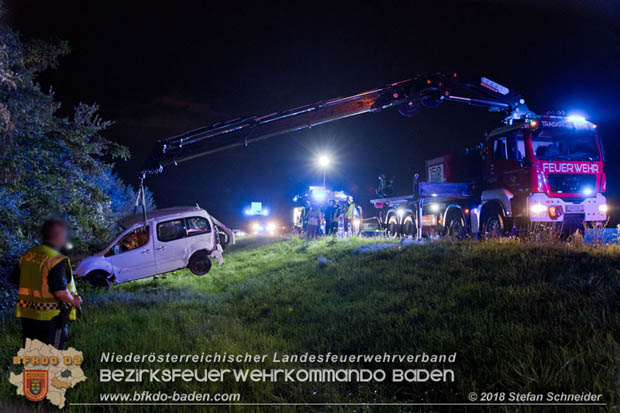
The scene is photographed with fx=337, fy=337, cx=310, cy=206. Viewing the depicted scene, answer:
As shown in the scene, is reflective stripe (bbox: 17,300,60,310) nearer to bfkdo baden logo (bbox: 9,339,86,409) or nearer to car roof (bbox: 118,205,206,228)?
bfkdo baden logo (bbox: 9,339,86,409)

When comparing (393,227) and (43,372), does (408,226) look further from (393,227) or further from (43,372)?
(43,372)

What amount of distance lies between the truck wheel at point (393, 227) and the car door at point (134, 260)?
33.2 feet

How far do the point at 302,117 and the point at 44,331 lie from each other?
21.5 ft

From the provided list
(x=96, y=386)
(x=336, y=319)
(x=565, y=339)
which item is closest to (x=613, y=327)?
(x=565, y=339)

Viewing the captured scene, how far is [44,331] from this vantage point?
10.8ft

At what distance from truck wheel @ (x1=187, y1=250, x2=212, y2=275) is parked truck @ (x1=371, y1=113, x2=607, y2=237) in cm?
671

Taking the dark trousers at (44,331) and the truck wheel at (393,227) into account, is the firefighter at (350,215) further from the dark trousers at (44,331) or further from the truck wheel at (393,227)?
the dark trousers at (44,331)

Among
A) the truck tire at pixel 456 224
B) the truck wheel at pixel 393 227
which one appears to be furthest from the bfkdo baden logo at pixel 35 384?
the truck wheel at pixel 393 227

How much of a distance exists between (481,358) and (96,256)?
8.06 metres

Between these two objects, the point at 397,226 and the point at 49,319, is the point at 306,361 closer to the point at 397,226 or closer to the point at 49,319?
the point at 49,319

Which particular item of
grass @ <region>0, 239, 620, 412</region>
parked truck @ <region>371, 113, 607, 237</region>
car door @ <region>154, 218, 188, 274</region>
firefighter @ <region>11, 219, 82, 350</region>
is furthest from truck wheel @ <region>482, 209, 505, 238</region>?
firefighter @ <region>11, 219, 82, 350</region>

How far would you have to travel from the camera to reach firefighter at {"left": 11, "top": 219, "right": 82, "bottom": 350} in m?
3.18

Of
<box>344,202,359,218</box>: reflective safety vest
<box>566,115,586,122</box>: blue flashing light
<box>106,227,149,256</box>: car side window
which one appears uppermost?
<box>566,115,586,122</box>: blue flashing light

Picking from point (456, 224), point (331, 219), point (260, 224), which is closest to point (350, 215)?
point (331, 219)
